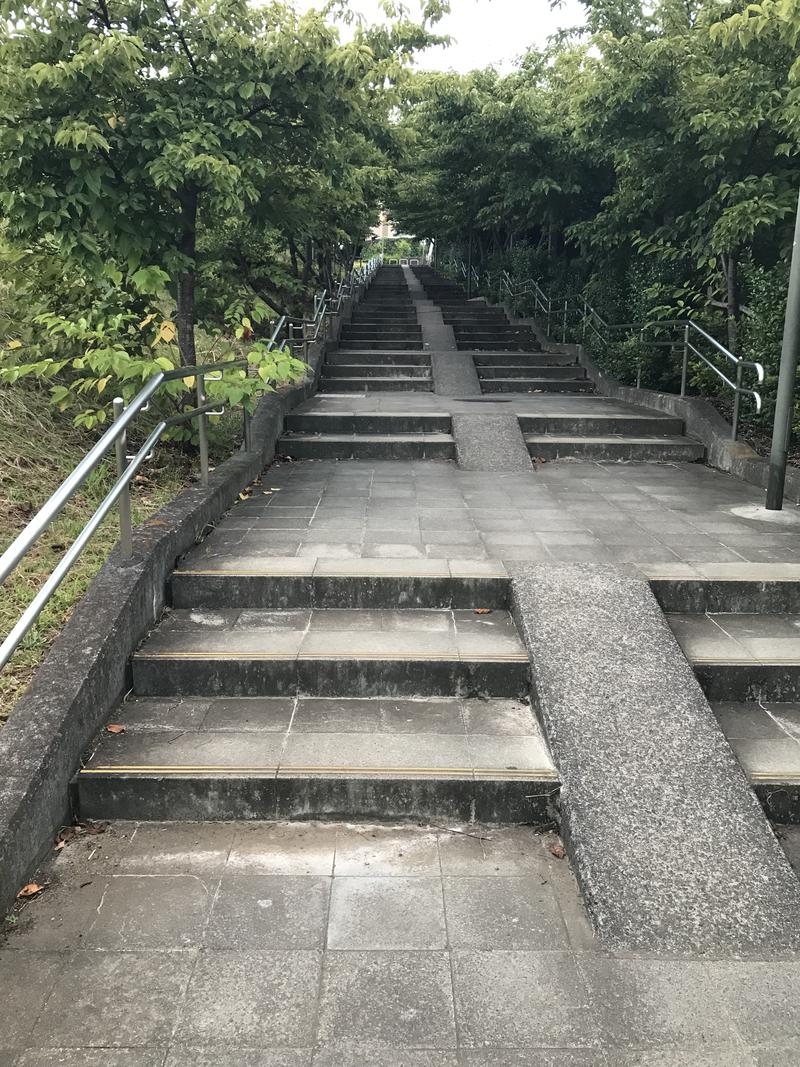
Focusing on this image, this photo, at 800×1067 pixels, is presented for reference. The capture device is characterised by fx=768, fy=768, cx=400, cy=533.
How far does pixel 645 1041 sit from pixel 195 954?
1.26 m

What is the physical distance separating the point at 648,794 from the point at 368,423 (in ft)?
19.2

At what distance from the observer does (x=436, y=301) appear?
73.2 ft

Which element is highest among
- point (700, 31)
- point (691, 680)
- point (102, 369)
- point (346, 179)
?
point (700, 31)

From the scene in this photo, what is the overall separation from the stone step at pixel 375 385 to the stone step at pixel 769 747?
314 inches

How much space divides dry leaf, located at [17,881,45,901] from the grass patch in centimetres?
71

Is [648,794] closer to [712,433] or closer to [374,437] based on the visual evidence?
[374,437]

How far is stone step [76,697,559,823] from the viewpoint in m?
2.86

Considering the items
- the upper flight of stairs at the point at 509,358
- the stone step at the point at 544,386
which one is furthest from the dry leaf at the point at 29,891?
the stone step at the point at 544,386

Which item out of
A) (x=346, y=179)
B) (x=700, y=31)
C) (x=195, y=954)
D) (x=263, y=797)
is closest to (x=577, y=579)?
(x=263, y=797)

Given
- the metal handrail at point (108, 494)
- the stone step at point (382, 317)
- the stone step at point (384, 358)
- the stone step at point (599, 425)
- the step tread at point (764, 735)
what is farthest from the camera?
the stone step at point (382, 317)

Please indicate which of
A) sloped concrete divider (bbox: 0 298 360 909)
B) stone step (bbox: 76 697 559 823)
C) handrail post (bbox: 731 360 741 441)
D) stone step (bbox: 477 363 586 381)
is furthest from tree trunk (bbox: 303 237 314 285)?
stone step (bbox: 76 697 559 823)

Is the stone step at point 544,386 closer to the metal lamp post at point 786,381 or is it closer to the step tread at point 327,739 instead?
the metal lamp post at point 786,381

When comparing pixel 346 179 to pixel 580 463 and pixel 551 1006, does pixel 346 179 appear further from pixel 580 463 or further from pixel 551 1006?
pixel 551 1006

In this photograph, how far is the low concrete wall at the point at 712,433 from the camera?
6.43 m
